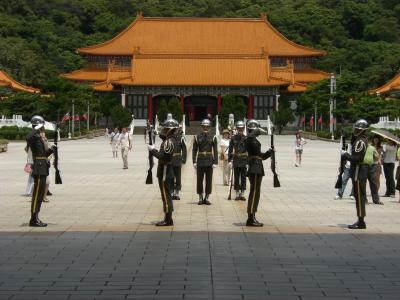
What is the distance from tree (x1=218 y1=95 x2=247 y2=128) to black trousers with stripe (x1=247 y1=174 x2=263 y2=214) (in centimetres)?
6098

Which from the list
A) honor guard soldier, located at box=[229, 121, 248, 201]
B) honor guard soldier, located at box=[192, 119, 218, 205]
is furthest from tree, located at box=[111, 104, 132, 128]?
honor guard soldier, located at box=[192, 119, 218, 205]

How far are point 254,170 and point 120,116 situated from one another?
61943mm

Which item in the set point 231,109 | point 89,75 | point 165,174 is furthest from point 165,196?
point 89,75

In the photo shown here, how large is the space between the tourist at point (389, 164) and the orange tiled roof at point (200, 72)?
5965 centimetres

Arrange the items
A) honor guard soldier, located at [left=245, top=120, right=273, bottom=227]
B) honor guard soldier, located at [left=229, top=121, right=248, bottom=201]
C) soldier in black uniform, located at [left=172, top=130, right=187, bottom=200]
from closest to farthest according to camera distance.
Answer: honor guard soldier, located at [left=245, top=120, right=273, bottom=227]
soldier in black uniform, located at [left=172, top=130, right=187, bottom=200]
honor guard soldier, located at [left=229, top=121, right=248, bottom=201]

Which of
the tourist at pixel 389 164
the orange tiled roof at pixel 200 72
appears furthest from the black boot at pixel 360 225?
the orange tiled roof at pixel 200 72

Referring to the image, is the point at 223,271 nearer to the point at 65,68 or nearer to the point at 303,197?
the point at 303,197

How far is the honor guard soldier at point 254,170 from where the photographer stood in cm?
1209

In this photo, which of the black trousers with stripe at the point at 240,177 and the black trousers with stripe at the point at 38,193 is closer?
the black trousers with stripe at the point at 38,193

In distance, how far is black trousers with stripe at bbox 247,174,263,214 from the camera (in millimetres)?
12055

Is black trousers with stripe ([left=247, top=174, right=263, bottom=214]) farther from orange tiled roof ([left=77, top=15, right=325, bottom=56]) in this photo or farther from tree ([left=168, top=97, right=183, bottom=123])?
orange tiled roof ([left=77, top=15, right=325, bottom=56])

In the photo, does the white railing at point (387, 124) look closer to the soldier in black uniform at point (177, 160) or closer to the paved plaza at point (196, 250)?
the paved plaza at point (196, 250)

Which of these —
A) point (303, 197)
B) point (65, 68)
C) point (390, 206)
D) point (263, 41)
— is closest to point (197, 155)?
point (303, 197)

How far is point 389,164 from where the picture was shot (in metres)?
18.2
